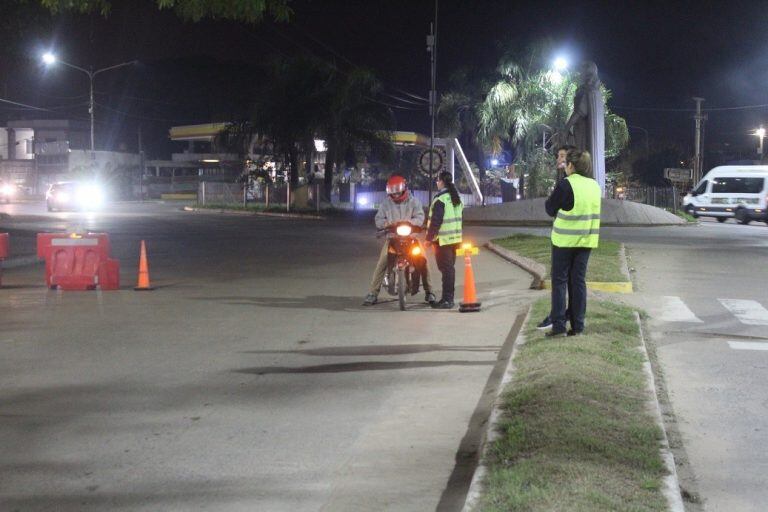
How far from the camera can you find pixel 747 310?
13.8 meters

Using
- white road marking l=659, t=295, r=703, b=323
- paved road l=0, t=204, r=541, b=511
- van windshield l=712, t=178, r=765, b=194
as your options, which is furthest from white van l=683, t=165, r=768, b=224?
white road marking l=659, t=295, r=703, b=323

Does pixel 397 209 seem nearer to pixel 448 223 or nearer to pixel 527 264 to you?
pixel 448 223

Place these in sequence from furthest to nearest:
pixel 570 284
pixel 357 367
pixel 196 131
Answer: pixel 196 131 → pixel 570 284 → pixel 357 367

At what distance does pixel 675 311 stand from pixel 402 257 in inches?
138

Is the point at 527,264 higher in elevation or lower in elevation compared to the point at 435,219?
lower

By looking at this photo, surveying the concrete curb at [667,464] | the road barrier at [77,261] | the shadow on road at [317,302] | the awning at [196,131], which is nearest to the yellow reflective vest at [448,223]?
the shadow on road at [317,302]

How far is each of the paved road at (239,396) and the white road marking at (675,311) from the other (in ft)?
6.11

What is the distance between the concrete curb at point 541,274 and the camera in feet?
50.5

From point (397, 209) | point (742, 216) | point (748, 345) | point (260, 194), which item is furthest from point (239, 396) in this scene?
point (260, 194)

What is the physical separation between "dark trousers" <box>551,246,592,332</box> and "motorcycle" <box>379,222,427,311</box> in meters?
3.26

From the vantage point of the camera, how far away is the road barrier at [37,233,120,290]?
51.4 feet

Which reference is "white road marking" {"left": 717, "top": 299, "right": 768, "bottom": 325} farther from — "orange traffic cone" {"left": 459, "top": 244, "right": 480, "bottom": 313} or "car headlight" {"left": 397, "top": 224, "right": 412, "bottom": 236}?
"car headlight" {"left": 397, "top": 224, "right": 412, "bottom": 236}

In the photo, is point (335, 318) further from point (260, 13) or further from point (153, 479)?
point (153, 479)

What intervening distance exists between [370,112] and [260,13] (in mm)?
35521
